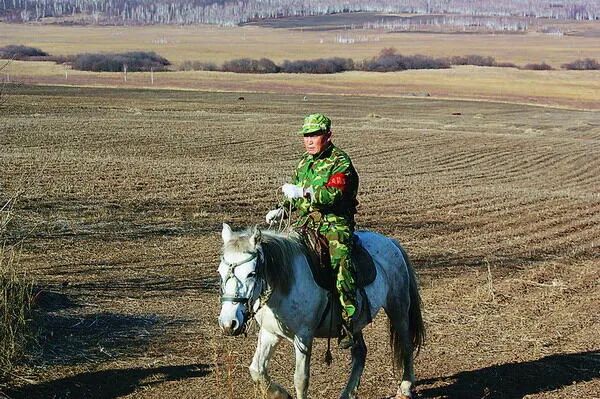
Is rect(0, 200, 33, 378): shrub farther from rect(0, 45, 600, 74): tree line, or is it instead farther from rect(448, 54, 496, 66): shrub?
rect(448, 54, 496, 66): shrub

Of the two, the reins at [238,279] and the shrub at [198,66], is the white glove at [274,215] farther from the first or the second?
the shrub at [198,66]

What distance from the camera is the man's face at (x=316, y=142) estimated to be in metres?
6.85

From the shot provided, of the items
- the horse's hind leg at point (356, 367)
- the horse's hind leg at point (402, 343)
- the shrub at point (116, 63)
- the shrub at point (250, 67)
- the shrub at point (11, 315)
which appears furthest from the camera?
the shrub at point (250, 67)

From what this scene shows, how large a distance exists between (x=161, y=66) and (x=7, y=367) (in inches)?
3462

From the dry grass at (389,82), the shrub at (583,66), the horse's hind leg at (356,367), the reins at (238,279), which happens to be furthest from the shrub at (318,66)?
the reins at (238,279)

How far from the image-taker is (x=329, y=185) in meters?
6.74

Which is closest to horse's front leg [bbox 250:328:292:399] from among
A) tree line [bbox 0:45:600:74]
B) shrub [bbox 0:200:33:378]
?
shrub [bbox 0:200:33:378]

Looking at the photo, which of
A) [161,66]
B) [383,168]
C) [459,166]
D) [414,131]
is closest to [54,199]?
[383,168]

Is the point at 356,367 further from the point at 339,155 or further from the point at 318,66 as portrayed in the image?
the point at 318,66

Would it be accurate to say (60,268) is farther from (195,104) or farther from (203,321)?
(195,104)

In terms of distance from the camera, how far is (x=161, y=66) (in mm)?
93562

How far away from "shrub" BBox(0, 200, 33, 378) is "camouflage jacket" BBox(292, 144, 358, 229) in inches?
118

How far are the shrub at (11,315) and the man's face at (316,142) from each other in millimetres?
3057

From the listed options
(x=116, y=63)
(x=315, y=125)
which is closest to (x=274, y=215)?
(x=315, y=125)
